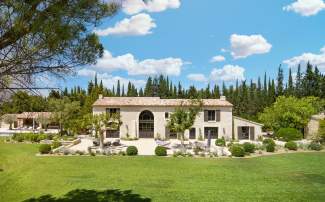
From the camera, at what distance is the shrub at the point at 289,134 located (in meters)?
37.5

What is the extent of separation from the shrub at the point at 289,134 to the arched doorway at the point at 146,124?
16563 millimetres

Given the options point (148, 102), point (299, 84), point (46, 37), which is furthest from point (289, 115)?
point (46, 37)

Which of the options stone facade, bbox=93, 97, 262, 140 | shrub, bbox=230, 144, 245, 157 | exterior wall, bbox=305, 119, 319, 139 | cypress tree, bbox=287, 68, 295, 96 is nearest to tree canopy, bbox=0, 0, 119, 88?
shrub, bbox=230, 144, 245, 157

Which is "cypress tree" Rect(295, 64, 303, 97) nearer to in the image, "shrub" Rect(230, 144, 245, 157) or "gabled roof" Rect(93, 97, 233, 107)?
"gabled roof" Rect(93, 97, 233, 107)

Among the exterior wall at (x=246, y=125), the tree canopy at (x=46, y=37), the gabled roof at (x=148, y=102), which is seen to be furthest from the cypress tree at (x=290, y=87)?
the tree canopy at (x=46, y=37)

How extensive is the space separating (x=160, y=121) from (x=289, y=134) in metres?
16.3

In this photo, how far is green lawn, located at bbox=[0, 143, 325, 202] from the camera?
45.6 feet

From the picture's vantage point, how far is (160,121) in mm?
40719

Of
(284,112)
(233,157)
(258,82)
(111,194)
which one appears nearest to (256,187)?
(111,194)

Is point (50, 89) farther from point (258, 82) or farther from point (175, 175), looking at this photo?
point (258, 82)

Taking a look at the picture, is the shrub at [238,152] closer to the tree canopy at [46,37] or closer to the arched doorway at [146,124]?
the arched doorway at [146,124]

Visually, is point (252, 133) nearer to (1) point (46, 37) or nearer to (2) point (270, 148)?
(2) point (270, 148)

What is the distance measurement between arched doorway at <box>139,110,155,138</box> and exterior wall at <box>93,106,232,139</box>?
0.71 m

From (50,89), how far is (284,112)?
3969cm
